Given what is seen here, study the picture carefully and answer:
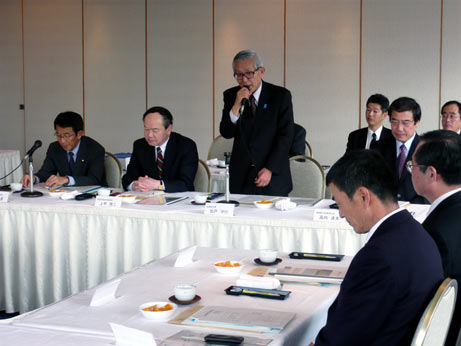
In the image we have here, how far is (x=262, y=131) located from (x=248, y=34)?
471 centimetres

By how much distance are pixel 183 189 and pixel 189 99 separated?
15.6 ft

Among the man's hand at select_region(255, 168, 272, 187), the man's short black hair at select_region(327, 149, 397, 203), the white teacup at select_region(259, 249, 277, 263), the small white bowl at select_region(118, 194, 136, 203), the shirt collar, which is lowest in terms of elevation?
the white teacup at select_region(259, 249, 277, 263)

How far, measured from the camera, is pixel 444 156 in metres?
2.19

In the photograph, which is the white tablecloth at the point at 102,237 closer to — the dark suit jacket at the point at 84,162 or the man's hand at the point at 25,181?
the man's hand at the point at 25,181

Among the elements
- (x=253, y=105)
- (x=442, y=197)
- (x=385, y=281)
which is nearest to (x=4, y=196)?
(x=253, y=105)

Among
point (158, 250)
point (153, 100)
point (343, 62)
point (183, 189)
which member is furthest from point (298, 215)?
point (153, 100)

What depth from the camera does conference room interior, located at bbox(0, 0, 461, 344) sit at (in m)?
8.09

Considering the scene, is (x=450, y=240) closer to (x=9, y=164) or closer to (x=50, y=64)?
(x=9, y=164)

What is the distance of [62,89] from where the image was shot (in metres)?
9.48

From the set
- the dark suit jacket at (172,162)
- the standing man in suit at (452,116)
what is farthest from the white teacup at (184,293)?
the standing man in suit at (452,116)

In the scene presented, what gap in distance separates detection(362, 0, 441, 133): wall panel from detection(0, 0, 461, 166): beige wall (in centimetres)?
1

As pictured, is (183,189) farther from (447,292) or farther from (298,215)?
(447,292)


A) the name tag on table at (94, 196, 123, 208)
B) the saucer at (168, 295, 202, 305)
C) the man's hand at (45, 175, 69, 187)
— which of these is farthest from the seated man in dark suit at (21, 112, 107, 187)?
the saucer at (168, 295, 202, 305)

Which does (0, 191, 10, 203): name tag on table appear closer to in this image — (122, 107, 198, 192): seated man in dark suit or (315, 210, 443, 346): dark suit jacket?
(122, 107, 198, 192): seated man in dark suit
